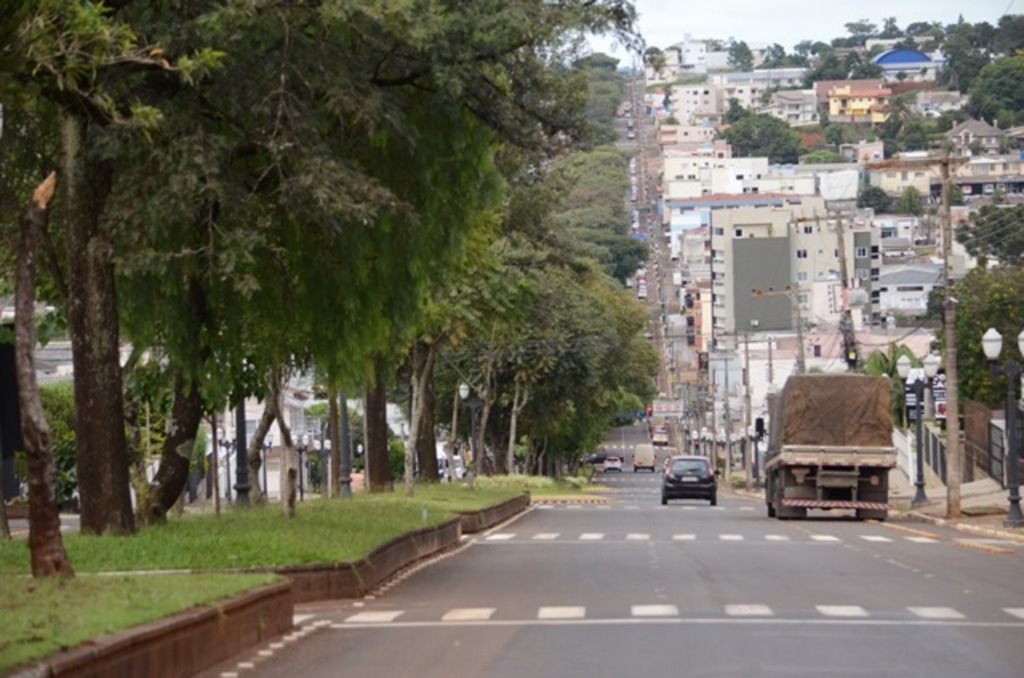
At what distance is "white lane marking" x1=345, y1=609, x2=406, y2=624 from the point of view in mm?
20469

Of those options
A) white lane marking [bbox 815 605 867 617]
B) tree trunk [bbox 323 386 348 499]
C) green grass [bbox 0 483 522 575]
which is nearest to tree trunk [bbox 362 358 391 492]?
tree trunk [bbox 323 386 348 499]

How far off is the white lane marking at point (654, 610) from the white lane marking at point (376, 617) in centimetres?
242

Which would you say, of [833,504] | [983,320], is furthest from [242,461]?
[983,320]

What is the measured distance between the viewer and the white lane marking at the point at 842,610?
20.3 m

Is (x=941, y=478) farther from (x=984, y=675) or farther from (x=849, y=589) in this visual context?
(x=984, y=675)

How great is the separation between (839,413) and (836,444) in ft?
2.50

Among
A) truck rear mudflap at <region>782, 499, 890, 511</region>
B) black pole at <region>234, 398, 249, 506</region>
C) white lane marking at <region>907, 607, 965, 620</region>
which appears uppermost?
black pole at <region>234, 398, 249, 506</region>

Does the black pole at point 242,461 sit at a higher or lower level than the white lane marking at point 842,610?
higher

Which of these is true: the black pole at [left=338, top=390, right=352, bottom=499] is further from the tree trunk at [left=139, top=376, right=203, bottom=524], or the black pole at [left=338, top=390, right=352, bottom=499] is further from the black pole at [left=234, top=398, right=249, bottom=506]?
the tree trunk at [left=139, top=376, right=203, bottom=524]

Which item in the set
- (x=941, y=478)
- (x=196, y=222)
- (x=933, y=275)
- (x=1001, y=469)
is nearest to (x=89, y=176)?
(x=196, y=222)

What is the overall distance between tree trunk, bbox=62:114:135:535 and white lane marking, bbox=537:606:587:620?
Result: 259 inches

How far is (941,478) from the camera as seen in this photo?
2879 inches

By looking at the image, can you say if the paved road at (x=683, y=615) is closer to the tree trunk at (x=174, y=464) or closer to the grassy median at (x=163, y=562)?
the grassy median at (x=163, y=562)

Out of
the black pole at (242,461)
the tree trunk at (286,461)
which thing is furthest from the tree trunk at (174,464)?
the black pole at (242,461)
